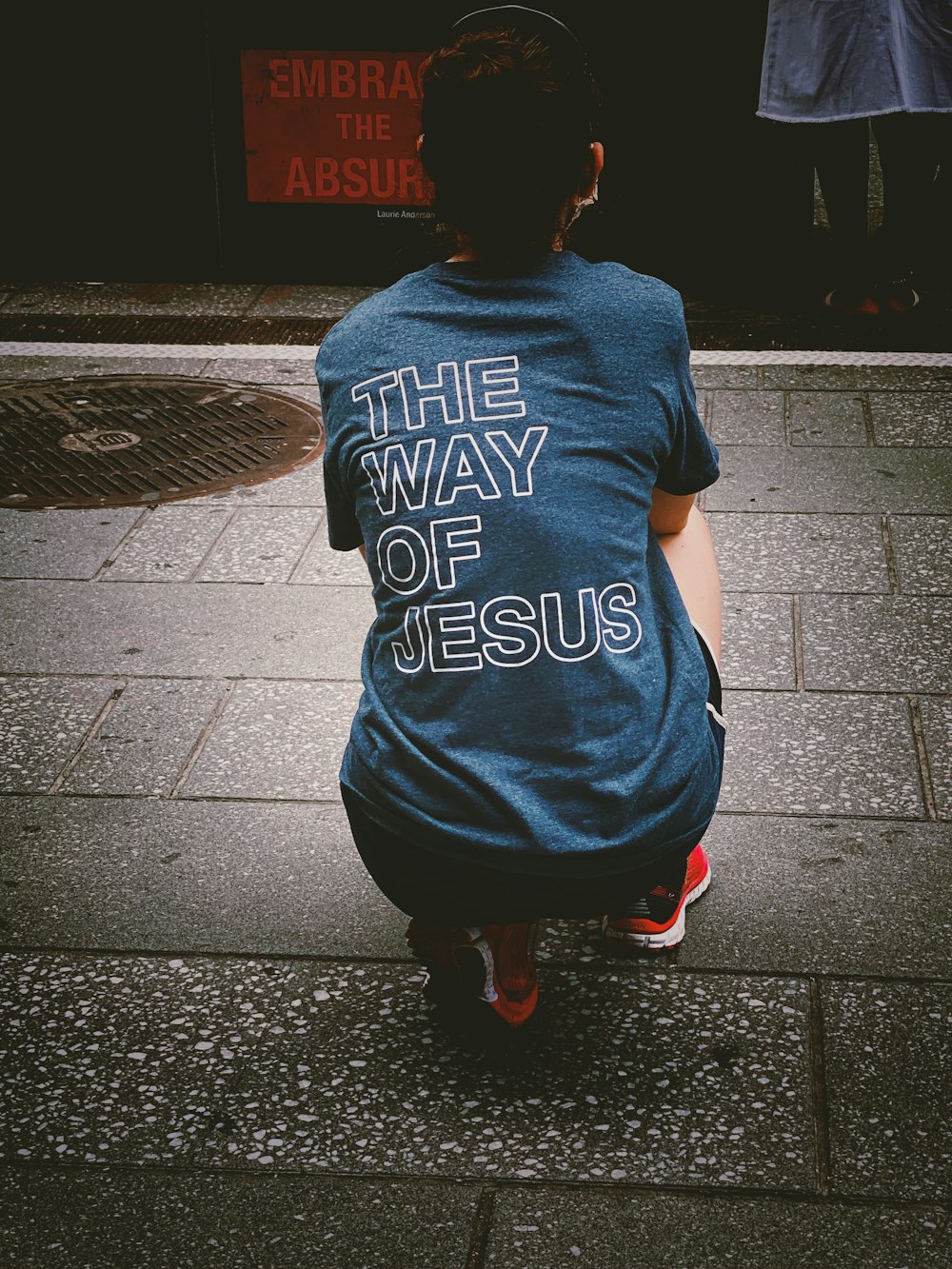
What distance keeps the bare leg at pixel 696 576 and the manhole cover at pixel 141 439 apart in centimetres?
234

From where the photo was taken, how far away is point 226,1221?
6.87ft

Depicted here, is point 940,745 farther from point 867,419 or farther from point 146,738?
point 867,419

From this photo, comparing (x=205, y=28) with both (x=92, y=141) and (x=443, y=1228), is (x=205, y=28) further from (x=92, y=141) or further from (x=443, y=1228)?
(x=443, y=1228)

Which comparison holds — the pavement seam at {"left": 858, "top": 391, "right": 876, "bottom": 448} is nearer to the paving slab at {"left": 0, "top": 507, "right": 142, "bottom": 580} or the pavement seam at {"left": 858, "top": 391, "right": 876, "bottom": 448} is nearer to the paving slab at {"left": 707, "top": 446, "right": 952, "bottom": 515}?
the paving slab at {"left": 707, "top": 446, "right": 952, "bottom": 515}

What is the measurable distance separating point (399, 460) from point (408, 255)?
4339 millimetres

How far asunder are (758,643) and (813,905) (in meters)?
1.04

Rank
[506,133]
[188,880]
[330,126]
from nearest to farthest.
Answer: [506,133] → [188,880] → [330,126]

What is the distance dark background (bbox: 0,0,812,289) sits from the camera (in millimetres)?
6004

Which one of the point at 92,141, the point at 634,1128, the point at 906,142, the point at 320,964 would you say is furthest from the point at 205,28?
the point at 634,1128

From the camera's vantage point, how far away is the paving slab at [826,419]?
4.84 metres

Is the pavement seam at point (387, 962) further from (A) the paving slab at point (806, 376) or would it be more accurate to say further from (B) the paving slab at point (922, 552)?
(A) the paving slab at point (806, 376)

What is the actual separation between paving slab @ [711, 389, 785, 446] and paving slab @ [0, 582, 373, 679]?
4.94 ft

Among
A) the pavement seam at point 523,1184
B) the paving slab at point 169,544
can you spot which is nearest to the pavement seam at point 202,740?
the paving slab at point 169,544

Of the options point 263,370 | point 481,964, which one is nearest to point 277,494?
point 263,370
